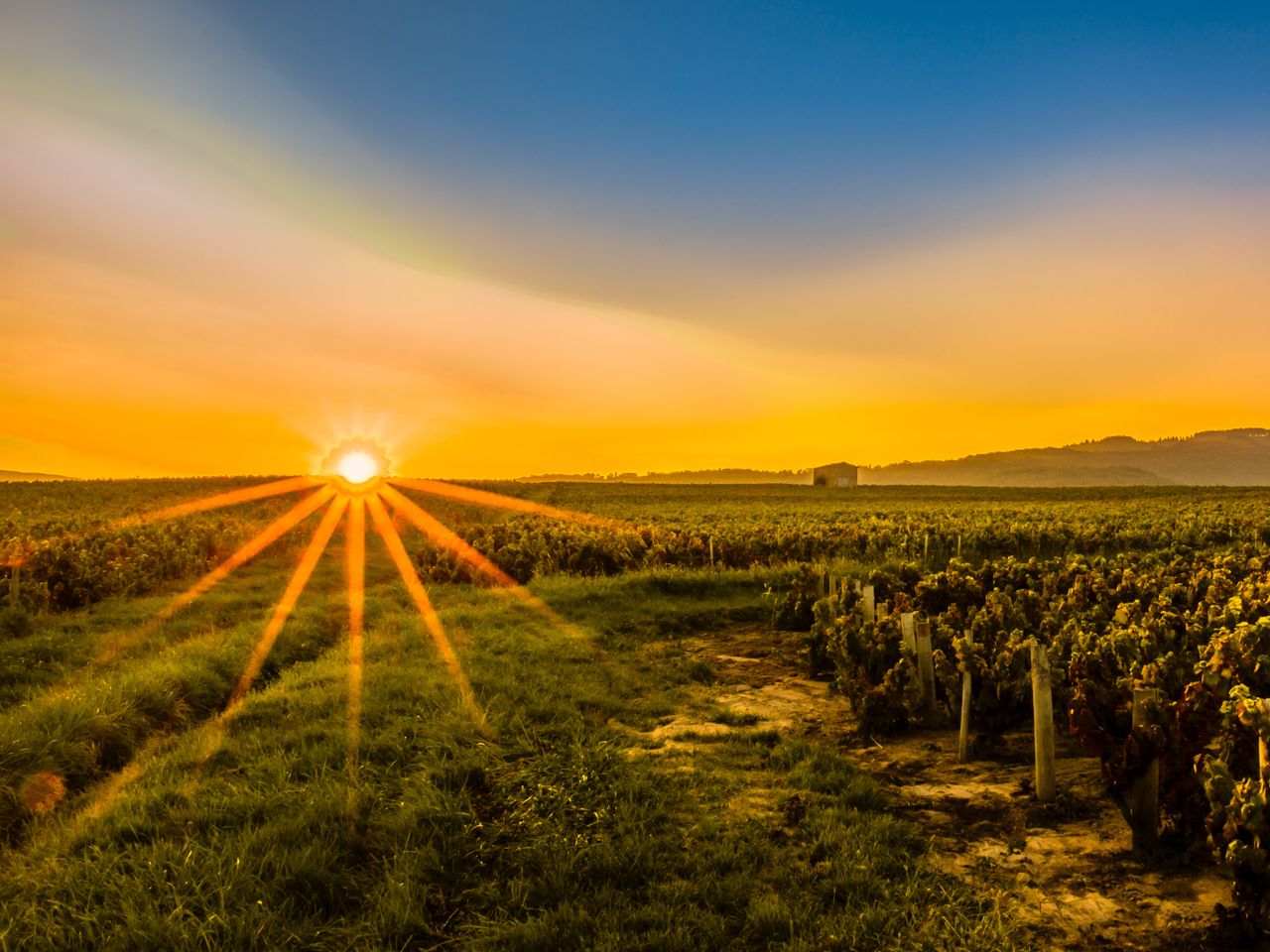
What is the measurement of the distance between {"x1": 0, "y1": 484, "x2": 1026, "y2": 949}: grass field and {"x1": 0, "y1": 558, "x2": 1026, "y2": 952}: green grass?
0.02 meters

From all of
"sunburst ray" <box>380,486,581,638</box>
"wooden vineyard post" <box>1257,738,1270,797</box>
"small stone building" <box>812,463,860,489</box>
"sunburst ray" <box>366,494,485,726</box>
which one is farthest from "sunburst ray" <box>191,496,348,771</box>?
"small stone building" <box>812,463,860,489</box>

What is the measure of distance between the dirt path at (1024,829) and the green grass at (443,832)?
14.2 inches

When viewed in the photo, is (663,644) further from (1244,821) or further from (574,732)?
(1244,821)

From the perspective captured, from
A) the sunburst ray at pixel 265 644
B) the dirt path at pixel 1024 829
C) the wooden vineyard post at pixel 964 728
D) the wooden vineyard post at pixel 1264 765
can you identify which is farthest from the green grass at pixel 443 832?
the wooden vineyard post at pixel 1264 765

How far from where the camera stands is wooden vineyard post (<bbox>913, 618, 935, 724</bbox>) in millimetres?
8734

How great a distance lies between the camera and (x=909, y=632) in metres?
9.37

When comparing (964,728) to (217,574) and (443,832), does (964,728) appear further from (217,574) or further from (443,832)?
(217,574)

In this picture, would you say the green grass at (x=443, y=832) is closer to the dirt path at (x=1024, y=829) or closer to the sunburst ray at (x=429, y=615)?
the sunburst ray at (x=429, y=615)

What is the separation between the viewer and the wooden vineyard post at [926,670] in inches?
344

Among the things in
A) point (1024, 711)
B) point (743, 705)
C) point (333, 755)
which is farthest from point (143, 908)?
point (1024, 711)

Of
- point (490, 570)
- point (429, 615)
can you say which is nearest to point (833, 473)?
point (490, 570)

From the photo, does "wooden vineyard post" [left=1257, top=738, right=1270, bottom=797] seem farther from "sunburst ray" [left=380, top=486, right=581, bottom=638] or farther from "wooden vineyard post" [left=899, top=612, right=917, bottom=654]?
"sunburst ray" [left=380, top=486, right=581, bottom=638]

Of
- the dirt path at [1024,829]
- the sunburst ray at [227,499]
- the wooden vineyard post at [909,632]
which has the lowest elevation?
the dirt path at [1024,829]

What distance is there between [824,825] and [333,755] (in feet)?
15.9
